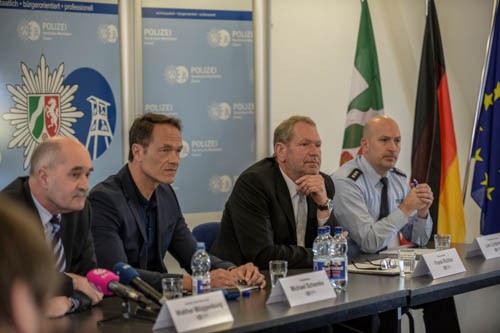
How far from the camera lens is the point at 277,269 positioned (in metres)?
2.96

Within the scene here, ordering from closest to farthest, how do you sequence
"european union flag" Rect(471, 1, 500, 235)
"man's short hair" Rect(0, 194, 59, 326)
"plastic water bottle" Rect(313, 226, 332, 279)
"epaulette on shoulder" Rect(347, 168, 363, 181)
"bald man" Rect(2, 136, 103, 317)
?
"man's short hair" Rect(0, 194, 59, 326) < "bald man" Rect(2, 136, 103, 317) < "plastic water bottle" Rect(313, 226, 332, 279) < "epaulette on shoulder" Rect(347, 168, 363, 181) < "european union flag" Rect(471, 1, 500, 235)

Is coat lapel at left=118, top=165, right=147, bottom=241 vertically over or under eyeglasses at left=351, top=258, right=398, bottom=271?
over

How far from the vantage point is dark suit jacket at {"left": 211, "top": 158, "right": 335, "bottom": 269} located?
361cm

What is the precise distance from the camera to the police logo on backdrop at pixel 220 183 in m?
5.09

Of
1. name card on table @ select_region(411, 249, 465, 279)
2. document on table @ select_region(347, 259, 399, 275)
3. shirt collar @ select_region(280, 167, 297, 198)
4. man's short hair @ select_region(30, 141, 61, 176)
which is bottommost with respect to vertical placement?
document on table @ select_region(347, 259, 399, 275)

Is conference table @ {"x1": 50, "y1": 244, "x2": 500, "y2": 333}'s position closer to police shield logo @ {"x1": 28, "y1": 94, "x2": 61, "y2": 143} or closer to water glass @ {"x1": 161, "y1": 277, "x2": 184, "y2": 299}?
water glass @ {"x1": 161, "y1": 277, "x2": 184, "y2": 299}

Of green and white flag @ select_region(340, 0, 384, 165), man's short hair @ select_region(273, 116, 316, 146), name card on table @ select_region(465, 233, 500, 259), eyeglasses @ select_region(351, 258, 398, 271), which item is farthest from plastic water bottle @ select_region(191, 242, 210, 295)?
green and white flag @ select_region(340, 0, 384, 165)

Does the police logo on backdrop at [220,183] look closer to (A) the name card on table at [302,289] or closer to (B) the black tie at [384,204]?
(B) the black tie at [384,204]

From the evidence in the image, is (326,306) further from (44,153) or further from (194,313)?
(44,153)

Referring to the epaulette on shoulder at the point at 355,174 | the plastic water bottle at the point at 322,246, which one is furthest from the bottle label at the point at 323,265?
the epaulette on shoulder at the point at 355,174

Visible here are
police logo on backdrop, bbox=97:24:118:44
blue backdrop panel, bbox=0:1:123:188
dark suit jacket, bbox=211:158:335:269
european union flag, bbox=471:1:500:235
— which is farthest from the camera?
european union flag, bbox=471:1:500:235

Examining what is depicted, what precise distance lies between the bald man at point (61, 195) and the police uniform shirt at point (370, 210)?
154 centimetres

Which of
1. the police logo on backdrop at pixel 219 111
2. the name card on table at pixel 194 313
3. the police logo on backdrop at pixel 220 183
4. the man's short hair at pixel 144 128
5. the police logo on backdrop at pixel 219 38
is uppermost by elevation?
the police logo on backdrop at pixel 219 38

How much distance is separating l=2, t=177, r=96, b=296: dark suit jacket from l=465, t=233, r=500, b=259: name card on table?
1829 mm
